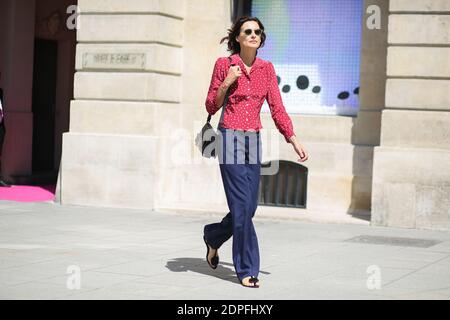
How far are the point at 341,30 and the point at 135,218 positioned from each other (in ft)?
13.8

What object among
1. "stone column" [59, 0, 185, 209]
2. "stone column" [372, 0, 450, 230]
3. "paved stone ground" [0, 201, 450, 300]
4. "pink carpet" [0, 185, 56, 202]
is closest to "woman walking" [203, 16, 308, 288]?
"paved stone ground" [0, 201, 450, 300]

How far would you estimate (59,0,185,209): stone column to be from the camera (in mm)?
14734

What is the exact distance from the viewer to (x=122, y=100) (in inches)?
590

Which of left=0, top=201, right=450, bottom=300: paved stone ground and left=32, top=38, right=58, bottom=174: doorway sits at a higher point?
left=32, top=38, right=58, bottom=174: doorway

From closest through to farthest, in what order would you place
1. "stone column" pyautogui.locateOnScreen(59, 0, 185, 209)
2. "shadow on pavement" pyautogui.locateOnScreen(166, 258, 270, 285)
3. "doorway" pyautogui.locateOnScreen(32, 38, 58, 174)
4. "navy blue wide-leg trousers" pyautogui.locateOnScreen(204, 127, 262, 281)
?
"navy blue wide-leg trousers" pyautogui.locateOnScreen(204, 127, 262, 281)
"shadow on pavement" pyautogui.locateOnScreen(166, 258, 270, 285)
"stone column" pyautogui.locateOnScreen(59, 0, 185, 209)
"doorway" pyautogui.locateOnScreen(32, 38, 58, 174)

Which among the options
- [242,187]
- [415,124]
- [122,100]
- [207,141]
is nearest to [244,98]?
[207,141]

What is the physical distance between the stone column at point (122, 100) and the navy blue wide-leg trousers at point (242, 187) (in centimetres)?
633

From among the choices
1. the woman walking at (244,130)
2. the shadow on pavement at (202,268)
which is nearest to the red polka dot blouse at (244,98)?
the woman walking at (244,130)

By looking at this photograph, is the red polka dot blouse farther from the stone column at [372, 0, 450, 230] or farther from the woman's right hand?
the stone column at [372, 0, 450, 230]

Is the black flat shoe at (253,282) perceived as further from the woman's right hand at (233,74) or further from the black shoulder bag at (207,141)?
the woman's right hand at (233,74)

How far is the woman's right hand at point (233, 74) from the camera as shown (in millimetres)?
8146

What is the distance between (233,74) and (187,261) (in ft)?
7.59

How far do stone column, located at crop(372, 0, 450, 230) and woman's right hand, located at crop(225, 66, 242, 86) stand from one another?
5.56m
